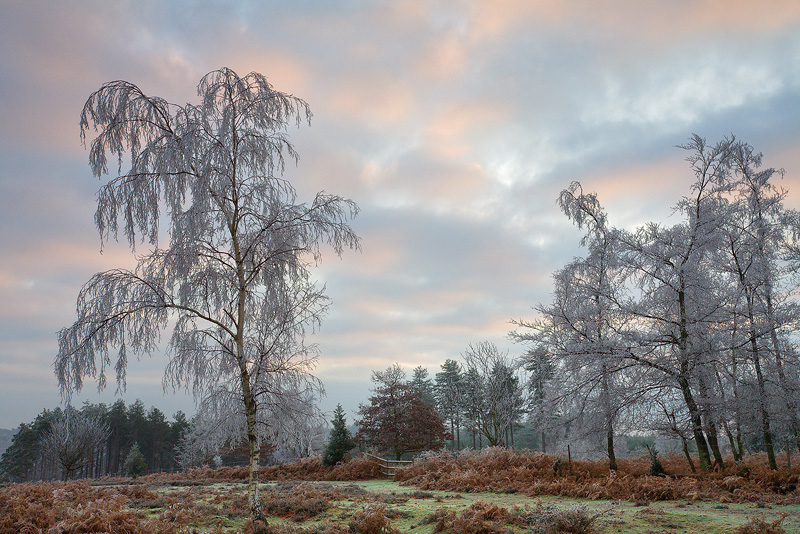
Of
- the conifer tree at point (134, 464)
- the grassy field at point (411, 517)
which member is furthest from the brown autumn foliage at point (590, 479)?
the conifer tree at point (134, 464)

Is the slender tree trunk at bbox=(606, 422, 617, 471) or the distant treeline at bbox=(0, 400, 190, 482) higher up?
the slender tree trunk at bbox=(606, 422, 617, 471)

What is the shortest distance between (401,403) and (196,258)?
71.4ft

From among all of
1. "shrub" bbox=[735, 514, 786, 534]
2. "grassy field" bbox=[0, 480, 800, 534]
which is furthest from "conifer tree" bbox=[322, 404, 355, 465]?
"shrub" bbox=[735, 514, 786, 534]

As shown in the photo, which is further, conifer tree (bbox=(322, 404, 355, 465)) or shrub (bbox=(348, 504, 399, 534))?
conifer tree (bbox=(322, 404, 355, 465))

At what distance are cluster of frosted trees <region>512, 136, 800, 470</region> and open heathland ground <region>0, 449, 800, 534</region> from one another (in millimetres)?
1727

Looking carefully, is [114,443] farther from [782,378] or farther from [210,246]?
[782,378]

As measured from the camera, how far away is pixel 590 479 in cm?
1327

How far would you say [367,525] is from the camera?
310 inches

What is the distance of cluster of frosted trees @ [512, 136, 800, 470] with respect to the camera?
1249 centimetres

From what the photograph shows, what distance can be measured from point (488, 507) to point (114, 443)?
60.3 meters

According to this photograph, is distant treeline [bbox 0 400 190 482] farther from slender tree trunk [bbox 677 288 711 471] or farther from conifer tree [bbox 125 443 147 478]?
slender tree trunk [bbox 677 288 711 471]

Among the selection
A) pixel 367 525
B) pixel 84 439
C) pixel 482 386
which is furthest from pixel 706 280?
pixel 84 439

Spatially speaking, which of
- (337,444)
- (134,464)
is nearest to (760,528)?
(337,444)

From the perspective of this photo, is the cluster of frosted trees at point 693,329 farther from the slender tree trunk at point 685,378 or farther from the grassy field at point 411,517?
the grassy field at point 411,517
